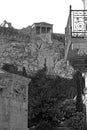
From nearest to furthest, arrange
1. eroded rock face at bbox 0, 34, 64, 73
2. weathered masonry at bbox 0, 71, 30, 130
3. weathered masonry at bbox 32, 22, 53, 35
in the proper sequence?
weathered masonry at bbox 0, 71, 30, 130 < eroded rock face at bbox 0, 34, 64, 73 < weathered masonry at bbox 32, 22, 53, 35

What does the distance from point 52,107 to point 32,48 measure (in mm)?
47570

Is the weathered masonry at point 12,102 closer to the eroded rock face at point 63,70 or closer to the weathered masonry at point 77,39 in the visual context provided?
the weathered masonry at point 77,39

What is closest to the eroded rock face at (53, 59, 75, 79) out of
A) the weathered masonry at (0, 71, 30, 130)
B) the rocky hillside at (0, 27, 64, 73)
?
the rocky hillside at (0, 27, 64, 73)

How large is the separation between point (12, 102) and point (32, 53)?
5701 centimetres

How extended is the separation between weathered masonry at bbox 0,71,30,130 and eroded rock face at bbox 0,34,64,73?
2013 inches

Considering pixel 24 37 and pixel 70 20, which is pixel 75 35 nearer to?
pixel 70 20

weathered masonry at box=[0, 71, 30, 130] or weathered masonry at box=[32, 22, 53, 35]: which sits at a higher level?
weathered masonry at box=[32, 22, 53, 35]

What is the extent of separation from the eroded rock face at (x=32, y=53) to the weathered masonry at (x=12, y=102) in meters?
51.1

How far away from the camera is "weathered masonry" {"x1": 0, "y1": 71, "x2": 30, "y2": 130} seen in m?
15.5

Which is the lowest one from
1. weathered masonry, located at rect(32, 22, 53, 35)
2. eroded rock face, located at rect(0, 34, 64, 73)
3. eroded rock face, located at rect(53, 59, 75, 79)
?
eroded rock face, located at rect(53, 59, 75, 79)

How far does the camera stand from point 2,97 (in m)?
15.6

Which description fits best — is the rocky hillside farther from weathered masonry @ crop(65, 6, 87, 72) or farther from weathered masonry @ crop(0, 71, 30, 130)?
weathered masonry @ crop(65, 6, 87, 72)

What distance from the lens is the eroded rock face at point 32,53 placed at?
69.7 meters

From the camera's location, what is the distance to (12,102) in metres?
16.0
